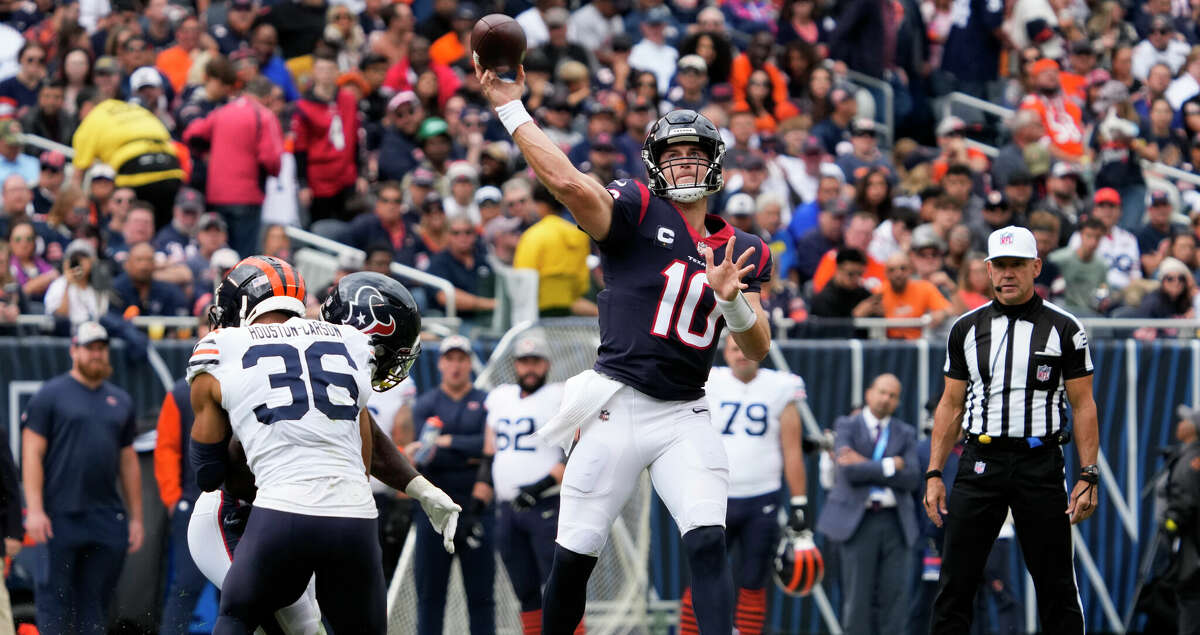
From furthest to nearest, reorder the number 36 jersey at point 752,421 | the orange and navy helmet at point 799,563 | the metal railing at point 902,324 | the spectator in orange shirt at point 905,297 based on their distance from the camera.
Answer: the spectator in orange shirt at point 905,297 → the metal railing at point 902,324 → the number 36 jersey at point 752,421 → the orange and navy helmet at point 799,563

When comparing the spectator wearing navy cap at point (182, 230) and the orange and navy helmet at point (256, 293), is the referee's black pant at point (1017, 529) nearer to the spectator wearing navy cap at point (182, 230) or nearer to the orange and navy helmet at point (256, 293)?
the orange and navy helmet at point (256, 293)

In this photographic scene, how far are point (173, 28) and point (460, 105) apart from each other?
2.79m

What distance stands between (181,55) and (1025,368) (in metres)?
9.53

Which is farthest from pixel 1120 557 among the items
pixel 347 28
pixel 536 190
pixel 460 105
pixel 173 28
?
pixel 173 28

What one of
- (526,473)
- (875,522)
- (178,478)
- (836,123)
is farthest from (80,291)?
(836,123)

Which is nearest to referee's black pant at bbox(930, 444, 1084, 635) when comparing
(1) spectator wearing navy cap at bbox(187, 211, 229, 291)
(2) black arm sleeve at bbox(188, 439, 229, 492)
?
(2) black arm sleeve at bbox(188, 439, 229, 492)

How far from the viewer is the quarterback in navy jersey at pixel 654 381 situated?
20.9ft

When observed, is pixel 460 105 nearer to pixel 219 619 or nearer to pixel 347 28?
pixel 347 28

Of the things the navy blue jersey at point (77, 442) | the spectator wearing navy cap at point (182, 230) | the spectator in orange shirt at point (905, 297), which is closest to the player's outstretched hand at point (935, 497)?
the spectator in orange shirt at point (905, 297)

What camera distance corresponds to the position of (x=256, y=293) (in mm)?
6082

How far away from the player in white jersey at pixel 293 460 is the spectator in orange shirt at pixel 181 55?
9509 mm

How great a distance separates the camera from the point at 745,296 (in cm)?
662

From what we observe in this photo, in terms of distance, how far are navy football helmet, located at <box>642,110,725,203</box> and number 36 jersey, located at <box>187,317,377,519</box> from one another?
1.53m

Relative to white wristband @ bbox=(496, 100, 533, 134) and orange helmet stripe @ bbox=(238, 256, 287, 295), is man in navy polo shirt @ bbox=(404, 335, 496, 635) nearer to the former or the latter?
orange helmet stripe @ bbox=(238, 256, 287, 295)
